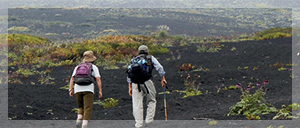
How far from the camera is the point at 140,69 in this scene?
9.70 metres

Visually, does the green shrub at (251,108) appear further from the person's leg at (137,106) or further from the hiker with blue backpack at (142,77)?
the person's leg at (137,106)

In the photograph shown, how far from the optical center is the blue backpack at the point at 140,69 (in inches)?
382

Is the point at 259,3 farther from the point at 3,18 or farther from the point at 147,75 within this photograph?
the point at 147,75

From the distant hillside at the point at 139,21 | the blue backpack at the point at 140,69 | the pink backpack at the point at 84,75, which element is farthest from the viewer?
the distant hillside at the point at 139,21

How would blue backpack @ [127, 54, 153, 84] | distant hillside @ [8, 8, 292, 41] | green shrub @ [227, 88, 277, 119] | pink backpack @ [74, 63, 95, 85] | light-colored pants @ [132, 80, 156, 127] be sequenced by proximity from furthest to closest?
1. distant hillside @ [8, 8, 292, 41]
2. green shrub @ [227, 88, 277, 119]
3. light-colored pants @ [132, 80, 156, 127]
4. blue backpack @ [127, 54, 153, 84]
5. pink backpack @ [74, 63, 95, 85]

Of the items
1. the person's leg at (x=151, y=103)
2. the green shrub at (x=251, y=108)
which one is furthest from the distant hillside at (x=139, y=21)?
the person's leg at (x=151, y=103)

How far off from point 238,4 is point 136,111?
8616cm

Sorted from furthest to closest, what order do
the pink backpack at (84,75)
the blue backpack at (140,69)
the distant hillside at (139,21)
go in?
the distant hillside at (139,21) < the blue backpack at (140,69) < the pink backpack at (84,75)

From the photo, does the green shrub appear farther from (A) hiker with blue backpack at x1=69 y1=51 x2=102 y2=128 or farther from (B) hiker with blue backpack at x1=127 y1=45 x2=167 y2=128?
(A) hiker with blue backpack at x1=69 y1=51 x2=102 y2=128

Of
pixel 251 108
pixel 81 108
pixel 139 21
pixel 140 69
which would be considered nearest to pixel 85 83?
pixel 81 108

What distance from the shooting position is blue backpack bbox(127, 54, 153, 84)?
31.8 ft

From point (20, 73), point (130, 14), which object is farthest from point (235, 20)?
point (20, 73)

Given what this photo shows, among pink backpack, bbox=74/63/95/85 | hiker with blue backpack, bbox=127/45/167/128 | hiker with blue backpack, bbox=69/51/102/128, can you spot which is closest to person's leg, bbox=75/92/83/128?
hiker with blue backpack, bbox=69/51/102/128

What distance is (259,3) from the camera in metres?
95.1
